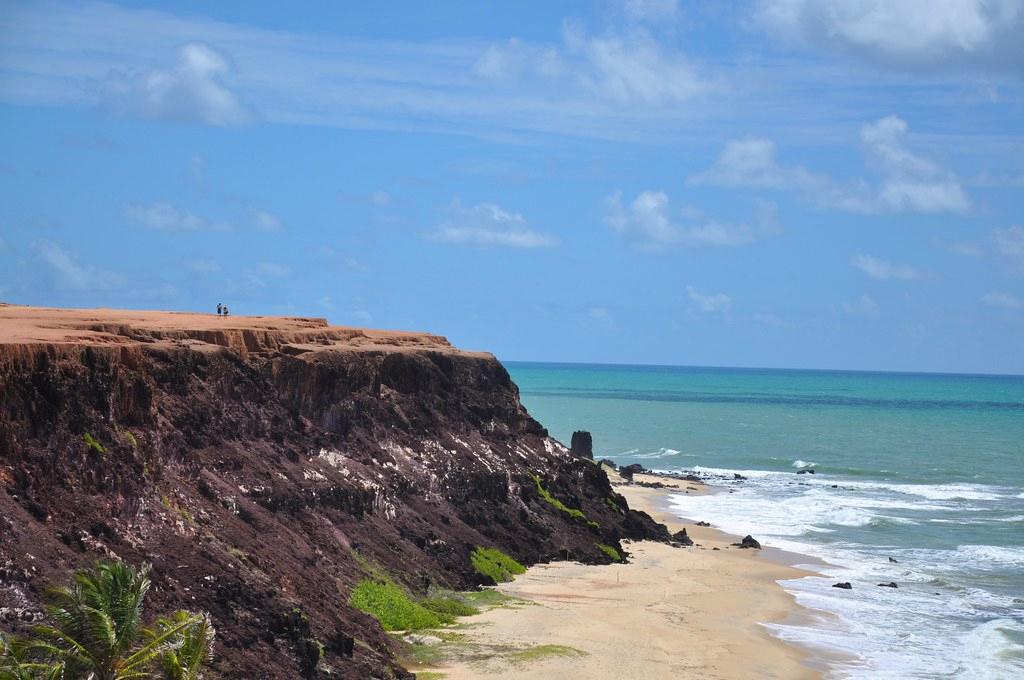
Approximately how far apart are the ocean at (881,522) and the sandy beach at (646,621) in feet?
5.57

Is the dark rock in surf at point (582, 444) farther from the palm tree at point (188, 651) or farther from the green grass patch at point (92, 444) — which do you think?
the palm tree at point (188, 651)

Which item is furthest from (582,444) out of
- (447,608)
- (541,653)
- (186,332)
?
(541,653)

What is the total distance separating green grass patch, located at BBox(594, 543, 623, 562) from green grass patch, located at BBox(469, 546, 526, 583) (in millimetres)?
5965

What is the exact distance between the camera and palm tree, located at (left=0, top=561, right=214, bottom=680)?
23.8 m

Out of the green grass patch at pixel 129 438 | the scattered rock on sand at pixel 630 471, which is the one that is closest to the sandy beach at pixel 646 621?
the green grass patch at pixel 129 438

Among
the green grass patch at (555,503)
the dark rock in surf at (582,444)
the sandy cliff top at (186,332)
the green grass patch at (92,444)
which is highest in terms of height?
the sandy cliff top at (186,332)

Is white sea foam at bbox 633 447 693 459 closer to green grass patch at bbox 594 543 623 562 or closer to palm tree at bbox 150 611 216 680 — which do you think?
green grass patch at bbox 594 543 623 562

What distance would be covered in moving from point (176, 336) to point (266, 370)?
367 centimetres

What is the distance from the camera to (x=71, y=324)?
139 feet

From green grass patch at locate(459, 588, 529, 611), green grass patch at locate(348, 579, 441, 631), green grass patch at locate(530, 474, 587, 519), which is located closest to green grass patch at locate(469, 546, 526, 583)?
green grass patch at locate(459, 588, 529, 611)

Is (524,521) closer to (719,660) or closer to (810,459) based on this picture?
(719,660)

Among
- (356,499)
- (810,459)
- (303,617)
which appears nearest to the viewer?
(303,617)

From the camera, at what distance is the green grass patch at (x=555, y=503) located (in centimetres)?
6059

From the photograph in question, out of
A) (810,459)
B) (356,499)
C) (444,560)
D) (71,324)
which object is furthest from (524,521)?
(810,459)
